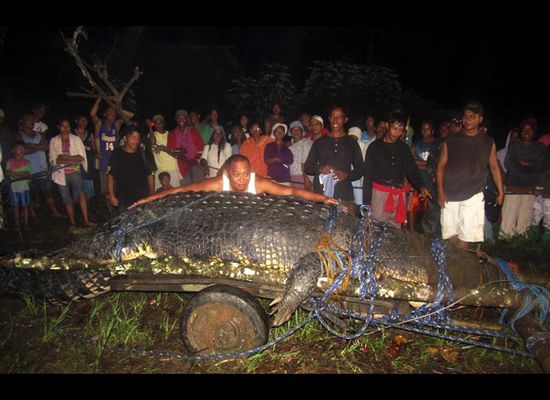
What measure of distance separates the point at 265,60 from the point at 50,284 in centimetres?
1820

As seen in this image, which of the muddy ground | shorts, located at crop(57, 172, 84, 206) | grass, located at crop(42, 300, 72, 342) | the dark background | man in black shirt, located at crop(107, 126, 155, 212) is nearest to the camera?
the muddy ground

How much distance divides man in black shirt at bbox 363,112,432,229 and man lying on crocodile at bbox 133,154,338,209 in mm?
999

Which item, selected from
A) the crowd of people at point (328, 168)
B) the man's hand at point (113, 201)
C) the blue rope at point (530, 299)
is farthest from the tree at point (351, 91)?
the blue rope at point (530, 299)

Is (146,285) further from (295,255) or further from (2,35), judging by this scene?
(2,35)

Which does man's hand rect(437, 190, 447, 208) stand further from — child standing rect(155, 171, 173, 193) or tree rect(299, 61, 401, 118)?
tree rect(299, 61, 401, 118)

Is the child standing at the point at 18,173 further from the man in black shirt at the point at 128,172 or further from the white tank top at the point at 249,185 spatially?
the white tank top at the point at 249,185

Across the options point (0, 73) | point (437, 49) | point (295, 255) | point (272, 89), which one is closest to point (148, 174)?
point (295, 255)

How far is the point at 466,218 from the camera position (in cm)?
434

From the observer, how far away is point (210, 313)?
2.85 meters

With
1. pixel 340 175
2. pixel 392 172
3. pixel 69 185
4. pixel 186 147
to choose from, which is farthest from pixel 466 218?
pixel 69 185

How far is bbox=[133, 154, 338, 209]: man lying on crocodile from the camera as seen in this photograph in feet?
12.3

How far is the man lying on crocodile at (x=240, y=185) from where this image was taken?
3.74 metres

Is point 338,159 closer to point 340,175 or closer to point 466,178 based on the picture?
point 340,175

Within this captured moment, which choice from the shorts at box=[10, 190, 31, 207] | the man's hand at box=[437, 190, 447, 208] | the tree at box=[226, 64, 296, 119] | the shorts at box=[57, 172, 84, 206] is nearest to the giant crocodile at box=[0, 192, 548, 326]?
the man's hand at box=[437, 190, 447, 208]
